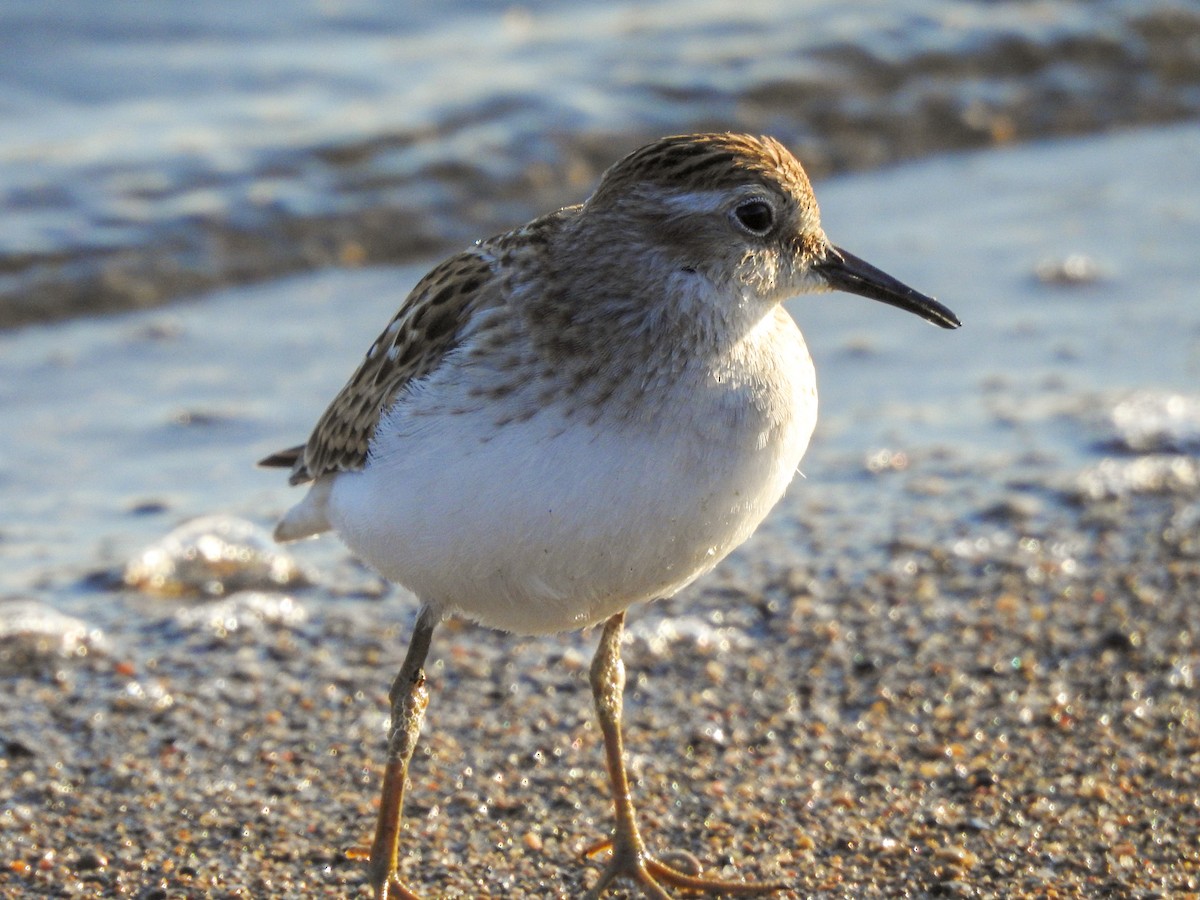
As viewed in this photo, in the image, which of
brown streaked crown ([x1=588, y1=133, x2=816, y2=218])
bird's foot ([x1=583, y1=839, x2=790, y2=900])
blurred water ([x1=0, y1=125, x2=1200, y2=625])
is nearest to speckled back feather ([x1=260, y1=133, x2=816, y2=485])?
brown streaked crown ([x1=588, y1=133, x2=816, y2=218])

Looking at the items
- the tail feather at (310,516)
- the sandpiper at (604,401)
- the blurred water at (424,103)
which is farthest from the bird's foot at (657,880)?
the blurred water at (424,103)

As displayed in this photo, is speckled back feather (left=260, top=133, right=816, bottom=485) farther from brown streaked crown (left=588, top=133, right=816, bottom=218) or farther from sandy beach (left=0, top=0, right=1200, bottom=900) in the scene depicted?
sandy beach (left=0, top=0, right=1200, bottom=900)

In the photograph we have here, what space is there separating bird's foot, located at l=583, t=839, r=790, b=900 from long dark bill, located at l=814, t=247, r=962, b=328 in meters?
1.55

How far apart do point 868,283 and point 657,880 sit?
168cm

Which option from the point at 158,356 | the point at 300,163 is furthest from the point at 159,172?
the point at 158,356

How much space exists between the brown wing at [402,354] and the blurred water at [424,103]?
4.28m

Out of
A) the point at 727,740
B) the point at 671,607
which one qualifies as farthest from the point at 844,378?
the point at 727,740

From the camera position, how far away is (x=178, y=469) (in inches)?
275

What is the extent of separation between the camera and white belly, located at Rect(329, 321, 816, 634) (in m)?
3.80

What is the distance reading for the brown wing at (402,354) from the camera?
4.26 meters

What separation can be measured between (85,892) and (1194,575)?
3.90 metres

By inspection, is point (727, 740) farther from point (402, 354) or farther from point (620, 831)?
point (402, 354)

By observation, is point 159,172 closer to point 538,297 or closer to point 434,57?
point 434,57

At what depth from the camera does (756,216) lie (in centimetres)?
406
